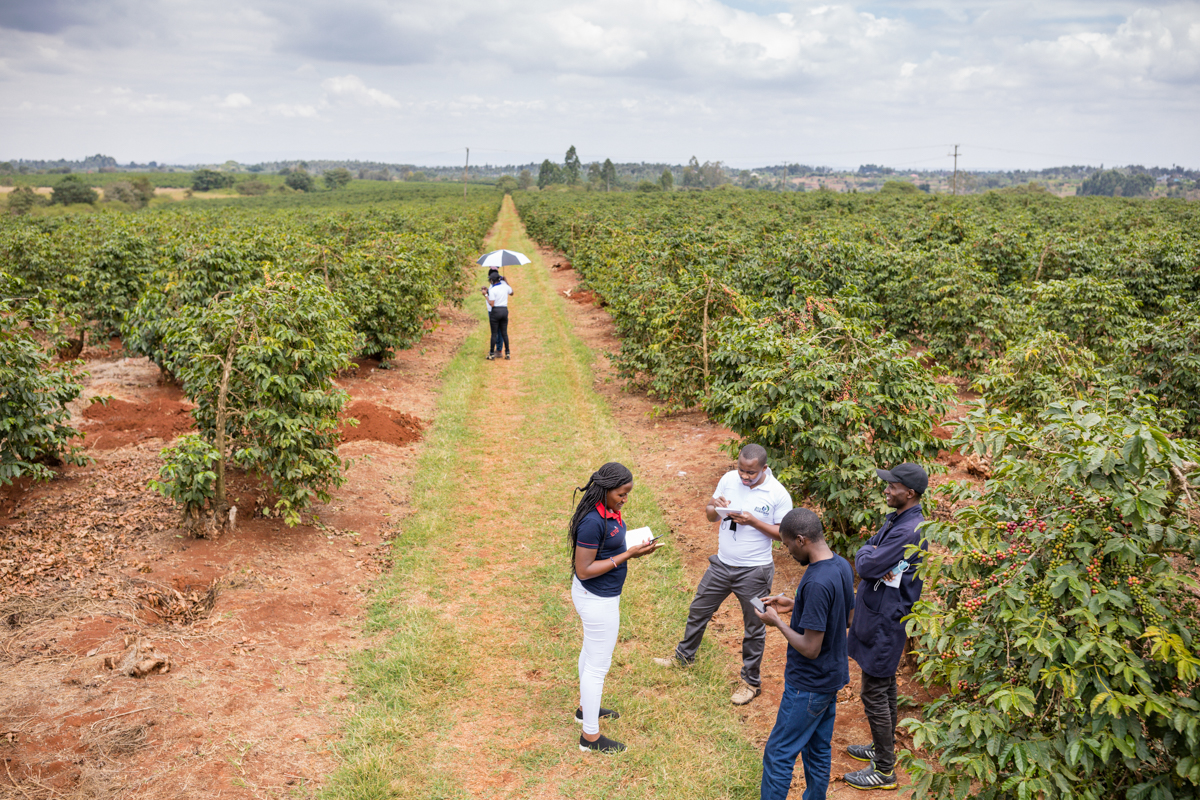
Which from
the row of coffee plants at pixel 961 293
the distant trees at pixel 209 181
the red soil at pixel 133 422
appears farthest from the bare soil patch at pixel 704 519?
the distant trees at pixel 209 181

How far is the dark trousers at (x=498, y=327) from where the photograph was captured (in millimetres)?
16281

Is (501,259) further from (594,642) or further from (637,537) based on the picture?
(594,642)

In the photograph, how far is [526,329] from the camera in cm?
2036

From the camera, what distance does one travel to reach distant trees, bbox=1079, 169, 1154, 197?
105938 millimetres

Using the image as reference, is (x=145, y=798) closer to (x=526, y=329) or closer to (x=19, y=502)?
(x=19, y=502)

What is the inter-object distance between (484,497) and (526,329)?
37.8ft

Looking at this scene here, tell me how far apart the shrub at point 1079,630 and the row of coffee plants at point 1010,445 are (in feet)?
0.03

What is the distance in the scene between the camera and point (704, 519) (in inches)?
341

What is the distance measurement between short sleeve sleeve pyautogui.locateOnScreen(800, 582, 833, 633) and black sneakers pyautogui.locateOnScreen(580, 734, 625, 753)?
1841mm

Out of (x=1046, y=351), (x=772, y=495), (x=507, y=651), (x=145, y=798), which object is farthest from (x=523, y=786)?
(x=1046, y=351)

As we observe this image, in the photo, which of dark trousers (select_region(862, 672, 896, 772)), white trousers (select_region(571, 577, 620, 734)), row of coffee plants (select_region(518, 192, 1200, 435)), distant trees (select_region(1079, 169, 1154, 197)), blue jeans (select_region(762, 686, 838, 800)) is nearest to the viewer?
blue jeans (select_region(762, 686, 838, 800))

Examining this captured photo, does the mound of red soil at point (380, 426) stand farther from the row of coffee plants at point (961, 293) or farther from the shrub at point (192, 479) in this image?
the row of coffee plants at point (961, 293)

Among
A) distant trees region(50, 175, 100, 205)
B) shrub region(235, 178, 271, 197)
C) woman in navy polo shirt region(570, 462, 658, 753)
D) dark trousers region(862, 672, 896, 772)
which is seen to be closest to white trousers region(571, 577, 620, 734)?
woman in navy polo shirt region(570, 462, 658, 753)

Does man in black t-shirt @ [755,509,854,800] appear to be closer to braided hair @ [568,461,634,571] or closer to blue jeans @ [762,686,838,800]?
blue jeans @ [762,686,838,800]
